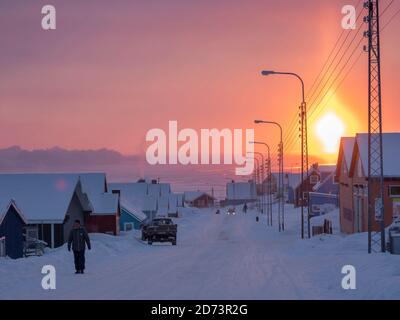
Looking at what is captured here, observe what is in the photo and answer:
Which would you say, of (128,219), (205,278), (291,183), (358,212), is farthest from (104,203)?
(291,183)

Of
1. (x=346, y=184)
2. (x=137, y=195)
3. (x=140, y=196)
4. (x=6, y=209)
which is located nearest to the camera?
(x=6, y=209)

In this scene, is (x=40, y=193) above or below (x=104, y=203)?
above

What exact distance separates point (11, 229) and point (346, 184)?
1277 inches

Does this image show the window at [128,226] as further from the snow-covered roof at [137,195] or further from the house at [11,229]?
the house at [11,229]

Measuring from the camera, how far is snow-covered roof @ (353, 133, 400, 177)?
49844 mm

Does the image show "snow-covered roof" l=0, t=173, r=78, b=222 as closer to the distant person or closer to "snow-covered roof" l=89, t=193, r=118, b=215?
"snow-covered roof" l=89, t=193, r=118, b=215

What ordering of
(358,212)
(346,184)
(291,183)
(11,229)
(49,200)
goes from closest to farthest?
(11,229)
(49,200)
(358,212)
(346,184)
(291,183)

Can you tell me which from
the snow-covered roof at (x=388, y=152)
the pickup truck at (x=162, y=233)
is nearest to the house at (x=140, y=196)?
the pickup truck at (x=162, y=233)

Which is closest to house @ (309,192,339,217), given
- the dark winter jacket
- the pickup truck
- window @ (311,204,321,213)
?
window @ (311,204,321,213)

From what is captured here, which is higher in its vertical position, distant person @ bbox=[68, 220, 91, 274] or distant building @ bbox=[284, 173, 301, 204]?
distant person @ bbox=[68, 220, 91, 274]

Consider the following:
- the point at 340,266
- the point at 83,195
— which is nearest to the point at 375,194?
the point at 83,195

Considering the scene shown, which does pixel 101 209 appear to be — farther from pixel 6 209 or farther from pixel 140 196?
pixel 140 196

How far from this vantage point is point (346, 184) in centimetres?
6397
